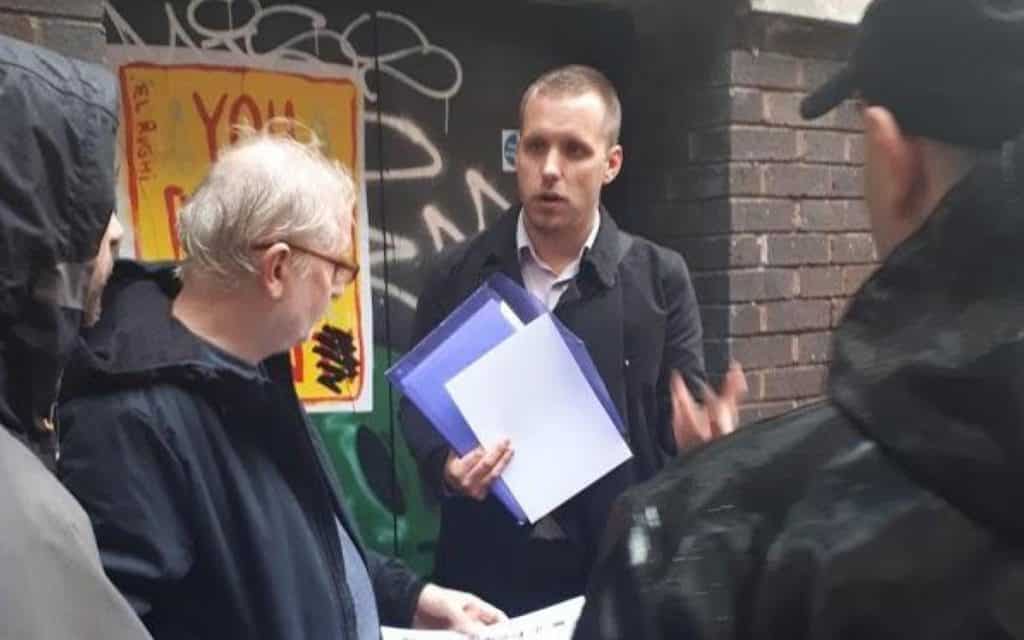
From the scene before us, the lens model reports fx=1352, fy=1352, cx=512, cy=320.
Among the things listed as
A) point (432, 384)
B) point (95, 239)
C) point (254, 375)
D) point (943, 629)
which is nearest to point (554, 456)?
point (432, 384)

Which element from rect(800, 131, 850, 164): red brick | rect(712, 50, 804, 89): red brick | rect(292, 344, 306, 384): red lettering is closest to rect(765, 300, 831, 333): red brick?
rect(800, 131, 850, 164): red brick

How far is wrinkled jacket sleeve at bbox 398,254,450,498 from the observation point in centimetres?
300

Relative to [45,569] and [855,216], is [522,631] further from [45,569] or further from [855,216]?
[855,216]

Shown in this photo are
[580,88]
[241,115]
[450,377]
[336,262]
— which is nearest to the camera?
[336,262]

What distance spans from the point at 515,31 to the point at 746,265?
1048 millimetres

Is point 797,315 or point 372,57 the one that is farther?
point 797,315

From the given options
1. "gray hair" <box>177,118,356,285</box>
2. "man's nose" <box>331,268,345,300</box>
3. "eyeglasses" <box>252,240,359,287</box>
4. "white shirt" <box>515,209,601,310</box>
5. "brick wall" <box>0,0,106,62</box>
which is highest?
"brick wall" <box>0,0,106,62</box>

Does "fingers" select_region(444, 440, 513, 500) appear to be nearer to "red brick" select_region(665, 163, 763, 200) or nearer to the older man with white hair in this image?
the older man with white hair

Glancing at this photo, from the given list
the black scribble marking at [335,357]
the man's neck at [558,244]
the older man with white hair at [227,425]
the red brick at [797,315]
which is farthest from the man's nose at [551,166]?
the red brick at [797,315]

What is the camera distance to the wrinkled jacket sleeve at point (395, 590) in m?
2.64

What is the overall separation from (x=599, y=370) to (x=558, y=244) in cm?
32

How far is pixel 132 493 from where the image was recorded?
1953 millimetres

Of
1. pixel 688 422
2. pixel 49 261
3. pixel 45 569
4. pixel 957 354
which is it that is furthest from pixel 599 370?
pixel 957 354

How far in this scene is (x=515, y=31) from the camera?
4.26m
